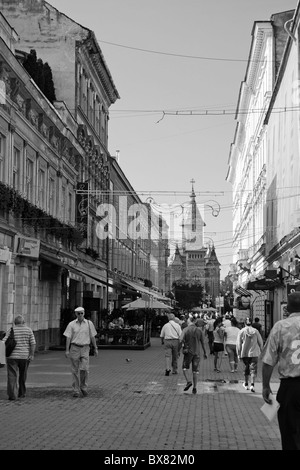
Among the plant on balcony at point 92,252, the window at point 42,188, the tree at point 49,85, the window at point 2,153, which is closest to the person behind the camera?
the window at point 2,153

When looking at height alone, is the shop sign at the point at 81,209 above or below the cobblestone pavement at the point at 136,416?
above

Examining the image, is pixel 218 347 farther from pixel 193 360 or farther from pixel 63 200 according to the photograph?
pixel 63 200

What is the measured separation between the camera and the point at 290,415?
6.71m

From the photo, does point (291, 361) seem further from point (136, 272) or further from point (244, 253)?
point (136, 272)

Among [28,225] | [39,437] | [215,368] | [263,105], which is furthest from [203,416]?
[263,105]

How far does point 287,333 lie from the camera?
23.0 ft

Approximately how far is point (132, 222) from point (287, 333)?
59.8 m

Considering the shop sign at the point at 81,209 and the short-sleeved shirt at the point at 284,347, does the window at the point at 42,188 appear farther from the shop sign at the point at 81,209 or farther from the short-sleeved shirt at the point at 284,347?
the short-sleeved shirt at the point at 284,347

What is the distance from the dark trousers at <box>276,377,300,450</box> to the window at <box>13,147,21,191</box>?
20109 mm

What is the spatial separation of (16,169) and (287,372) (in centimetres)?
2052

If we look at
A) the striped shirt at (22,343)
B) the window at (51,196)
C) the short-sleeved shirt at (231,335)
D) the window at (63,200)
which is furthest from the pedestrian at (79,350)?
the window at (63,200)

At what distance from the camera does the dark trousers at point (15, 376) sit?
14289 mm

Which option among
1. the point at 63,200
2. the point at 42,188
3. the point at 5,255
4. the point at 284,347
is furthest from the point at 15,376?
the point at 63,200

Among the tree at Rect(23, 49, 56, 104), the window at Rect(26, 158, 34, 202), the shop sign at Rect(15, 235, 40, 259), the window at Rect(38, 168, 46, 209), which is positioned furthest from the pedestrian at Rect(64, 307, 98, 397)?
the tree at Rect(23, 49, 56, 104)
